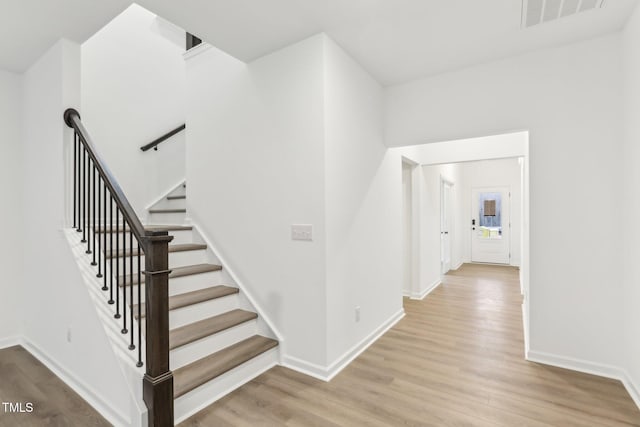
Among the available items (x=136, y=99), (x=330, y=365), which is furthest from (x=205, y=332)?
(x=136, y=99)

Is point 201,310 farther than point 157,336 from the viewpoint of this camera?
Yes

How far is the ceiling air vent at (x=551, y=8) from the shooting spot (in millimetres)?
2143

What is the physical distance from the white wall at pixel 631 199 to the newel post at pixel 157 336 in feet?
9.97

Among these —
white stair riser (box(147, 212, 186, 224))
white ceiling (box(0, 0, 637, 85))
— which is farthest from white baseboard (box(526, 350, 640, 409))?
white stair riser (box(147, 212, 186, 224))

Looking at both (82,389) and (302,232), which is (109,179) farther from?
(82,389)

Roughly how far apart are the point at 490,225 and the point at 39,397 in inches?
358

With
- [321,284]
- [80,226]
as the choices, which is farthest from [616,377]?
[80,226]

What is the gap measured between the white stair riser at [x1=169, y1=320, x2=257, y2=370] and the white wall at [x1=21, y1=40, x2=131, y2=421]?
39 cm

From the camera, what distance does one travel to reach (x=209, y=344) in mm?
2484

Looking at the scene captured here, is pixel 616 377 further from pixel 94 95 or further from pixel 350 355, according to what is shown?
pixel 94 95

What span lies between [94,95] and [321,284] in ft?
11.8

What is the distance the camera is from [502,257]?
8.34 metres

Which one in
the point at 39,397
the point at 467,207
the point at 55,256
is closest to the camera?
the point at 39,397

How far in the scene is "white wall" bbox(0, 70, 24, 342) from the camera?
316cm
